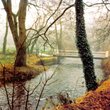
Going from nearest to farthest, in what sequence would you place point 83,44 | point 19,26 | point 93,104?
point 93,104 → point 83,44 → point 19,26

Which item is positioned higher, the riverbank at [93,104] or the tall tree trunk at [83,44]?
the tall tree trunk at [83,44]

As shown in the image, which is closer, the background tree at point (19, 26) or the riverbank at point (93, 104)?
the riverbank at point (93, 104)

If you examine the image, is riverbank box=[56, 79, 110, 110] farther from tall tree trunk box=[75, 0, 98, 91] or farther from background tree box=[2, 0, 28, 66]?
background tree box=[2, 0, 28, 66]

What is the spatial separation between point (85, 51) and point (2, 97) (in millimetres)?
3936

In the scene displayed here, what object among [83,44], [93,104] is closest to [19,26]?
[83,44]

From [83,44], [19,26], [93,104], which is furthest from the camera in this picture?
[19,26]

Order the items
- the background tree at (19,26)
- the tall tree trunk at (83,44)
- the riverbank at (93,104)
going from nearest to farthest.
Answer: the riverbank at (93,104)
the tall tree trunk at (83,44)
the background tree at (19,26)

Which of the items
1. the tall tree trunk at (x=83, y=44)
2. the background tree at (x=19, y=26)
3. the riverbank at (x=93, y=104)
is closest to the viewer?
the riverbank at (x=93, y=104)

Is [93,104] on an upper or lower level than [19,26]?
lower

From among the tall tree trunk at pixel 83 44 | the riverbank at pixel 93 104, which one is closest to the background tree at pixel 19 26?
the tall tree trunk at pixel 83 44

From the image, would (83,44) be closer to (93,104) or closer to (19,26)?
(93,104)

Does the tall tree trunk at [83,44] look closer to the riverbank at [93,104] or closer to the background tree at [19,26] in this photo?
the riverbank at [93,104]

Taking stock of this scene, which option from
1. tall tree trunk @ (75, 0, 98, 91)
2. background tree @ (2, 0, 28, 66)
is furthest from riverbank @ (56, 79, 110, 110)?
background tree @ (2, 0, 28, 66)

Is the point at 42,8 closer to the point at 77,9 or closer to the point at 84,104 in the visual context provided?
the point at 77,9
